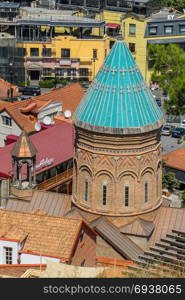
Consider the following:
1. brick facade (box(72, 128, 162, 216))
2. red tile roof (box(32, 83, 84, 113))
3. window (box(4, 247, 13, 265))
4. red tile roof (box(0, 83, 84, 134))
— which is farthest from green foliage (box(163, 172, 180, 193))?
window (box(4, 247, 13, 265))

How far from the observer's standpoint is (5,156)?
52625mm

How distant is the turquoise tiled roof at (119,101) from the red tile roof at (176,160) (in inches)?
870

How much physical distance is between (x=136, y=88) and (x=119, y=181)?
17.6 feet

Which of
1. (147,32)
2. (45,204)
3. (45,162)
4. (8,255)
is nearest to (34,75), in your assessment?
(147,32)

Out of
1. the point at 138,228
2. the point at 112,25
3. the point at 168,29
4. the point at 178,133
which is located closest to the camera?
the point at 138,228

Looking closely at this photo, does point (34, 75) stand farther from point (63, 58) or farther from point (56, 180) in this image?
point (56, 180)

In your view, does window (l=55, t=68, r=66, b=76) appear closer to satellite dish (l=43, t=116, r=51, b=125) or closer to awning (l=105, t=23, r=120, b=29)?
awning (l=105, t=23, r=120, b=29)

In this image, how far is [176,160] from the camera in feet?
204

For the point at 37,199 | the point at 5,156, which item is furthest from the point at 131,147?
the point at 5,156

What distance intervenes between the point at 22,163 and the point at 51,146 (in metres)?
11.5

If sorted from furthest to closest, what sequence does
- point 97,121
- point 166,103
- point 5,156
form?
point 166,103
point 5,156
point 97,121

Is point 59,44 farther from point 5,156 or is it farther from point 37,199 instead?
point 37,199

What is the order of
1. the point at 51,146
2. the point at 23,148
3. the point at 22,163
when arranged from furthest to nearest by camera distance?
the point at 51,146 < the point at 22,163 < the point at 23,148

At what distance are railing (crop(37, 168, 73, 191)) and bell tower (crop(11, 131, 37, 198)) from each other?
272 inches
